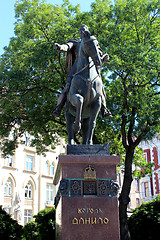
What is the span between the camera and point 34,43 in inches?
698

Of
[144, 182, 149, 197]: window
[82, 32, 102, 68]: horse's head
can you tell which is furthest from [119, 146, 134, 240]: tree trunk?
[144, 182, 149, 197]: window

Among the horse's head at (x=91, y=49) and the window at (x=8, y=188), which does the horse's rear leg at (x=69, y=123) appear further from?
the window at (x=8, y=188)

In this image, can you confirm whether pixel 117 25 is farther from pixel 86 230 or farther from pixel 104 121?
pixel 86 230

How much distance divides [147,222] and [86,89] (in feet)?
25.1

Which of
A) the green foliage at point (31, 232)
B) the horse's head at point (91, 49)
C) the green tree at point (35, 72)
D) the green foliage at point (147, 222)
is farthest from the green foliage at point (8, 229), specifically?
the green tree at point (35, 72)

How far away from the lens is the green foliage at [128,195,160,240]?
12.3 m

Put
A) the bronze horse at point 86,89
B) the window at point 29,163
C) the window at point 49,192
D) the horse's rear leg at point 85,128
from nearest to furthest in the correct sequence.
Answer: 1. the bronze horse at point 86,89
2. the horse's rear leg at point 85,128
3. the window at point 29,163
4. the window at point 49,192

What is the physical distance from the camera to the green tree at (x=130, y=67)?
15.8 m

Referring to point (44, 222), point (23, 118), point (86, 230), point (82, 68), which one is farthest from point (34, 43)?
point (86, 230)

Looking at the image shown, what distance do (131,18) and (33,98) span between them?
6.99m

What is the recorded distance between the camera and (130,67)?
51.7 ft

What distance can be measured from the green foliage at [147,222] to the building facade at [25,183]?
67.8 ft

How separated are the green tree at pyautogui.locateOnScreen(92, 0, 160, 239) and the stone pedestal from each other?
8.99 metres

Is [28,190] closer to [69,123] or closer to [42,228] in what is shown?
[42,228]
